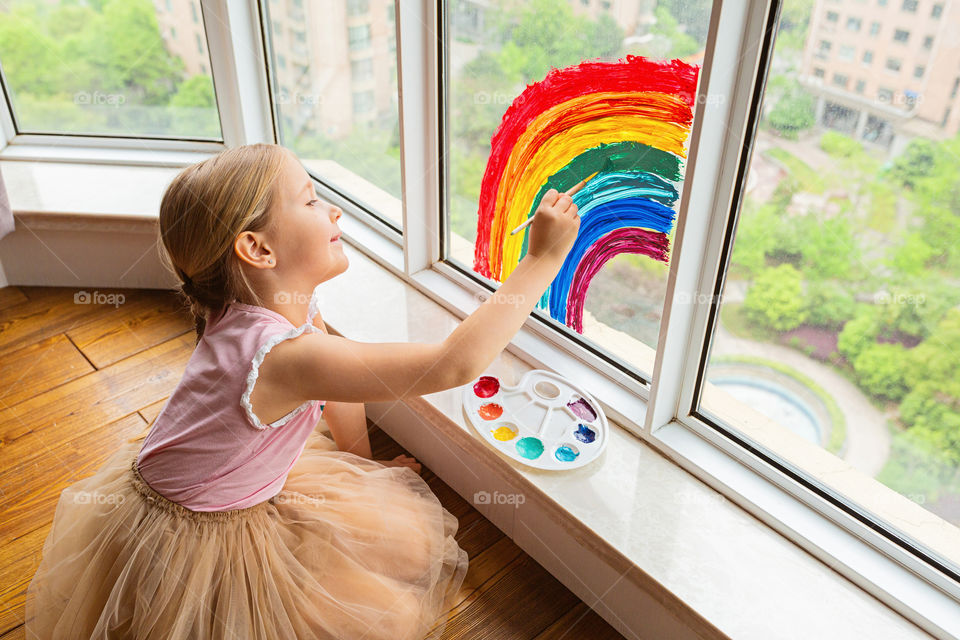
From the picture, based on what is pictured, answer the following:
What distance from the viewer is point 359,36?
1.76 m

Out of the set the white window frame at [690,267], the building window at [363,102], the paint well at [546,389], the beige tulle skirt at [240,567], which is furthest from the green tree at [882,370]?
the building window at [363,102]

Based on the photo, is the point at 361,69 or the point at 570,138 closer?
the point at 570,138

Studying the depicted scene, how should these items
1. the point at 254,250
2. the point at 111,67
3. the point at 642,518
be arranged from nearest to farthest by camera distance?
1. the point at 254,250
2. the point at 642,518
3. the point at 111,67

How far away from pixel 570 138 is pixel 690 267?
0.31 m

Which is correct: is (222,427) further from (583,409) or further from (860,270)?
(860,270)

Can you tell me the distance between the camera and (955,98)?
0.90 meters

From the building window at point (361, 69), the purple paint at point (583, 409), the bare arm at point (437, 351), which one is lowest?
the purple paint at point (583, 409)

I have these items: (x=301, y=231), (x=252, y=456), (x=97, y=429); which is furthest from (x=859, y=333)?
(x=97, y=429)

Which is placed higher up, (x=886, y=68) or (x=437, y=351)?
(x=886, y=68)

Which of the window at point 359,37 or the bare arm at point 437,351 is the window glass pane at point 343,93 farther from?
the bare arm at point 437,351

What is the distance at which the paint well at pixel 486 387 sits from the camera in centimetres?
153

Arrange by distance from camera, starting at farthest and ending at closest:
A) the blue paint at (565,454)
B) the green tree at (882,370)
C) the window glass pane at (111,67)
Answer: the window glass pane at (111,67), the blue paint at (565,454), the green tree at (882,370)

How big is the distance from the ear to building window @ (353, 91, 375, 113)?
0.74 m

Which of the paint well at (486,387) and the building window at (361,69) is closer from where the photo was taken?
the paint well at (486,387)
